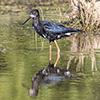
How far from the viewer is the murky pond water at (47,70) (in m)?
5.56

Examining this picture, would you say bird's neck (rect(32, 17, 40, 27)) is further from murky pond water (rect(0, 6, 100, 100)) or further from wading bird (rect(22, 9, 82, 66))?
murky pond water (rect(0, 6, 100, 100))

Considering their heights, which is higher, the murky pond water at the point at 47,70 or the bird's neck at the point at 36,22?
Result: the bird's neck at the point at 36,22

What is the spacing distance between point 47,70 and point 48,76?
56cm

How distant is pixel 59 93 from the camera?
554cm

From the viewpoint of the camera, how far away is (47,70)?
7207 mm

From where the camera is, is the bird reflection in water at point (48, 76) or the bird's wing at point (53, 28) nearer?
the bird reflection in water at point (48, 76)

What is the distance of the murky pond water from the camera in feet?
18.2

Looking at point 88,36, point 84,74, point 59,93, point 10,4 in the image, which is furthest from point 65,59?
point 10,4

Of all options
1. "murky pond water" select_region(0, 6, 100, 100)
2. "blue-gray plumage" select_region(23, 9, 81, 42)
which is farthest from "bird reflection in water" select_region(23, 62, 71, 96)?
"blue-gray plumage" select_region(23, 9, 81, 42)

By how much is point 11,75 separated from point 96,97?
2216 mm

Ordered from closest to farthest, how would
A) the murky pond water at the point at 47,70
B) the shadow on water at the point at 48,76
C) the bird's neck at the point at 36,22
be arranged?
the murky pond water at the point at 47,70, the shadow on water at the point at 48,76, the bird's neck at the point at 36,22

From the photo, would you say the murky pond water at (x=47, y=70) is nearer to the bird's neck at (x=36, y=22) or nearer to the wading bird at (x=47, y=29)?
the wading bird at (x=47, y=29)

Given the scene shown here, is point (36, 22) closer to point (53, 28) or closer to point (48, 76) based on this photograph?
point (53, 28)

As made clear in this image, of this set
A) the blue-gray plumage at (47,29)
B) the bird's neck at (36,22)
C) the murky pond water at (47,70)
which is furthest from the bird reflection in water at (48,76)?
the bird's neck at (36,22)
